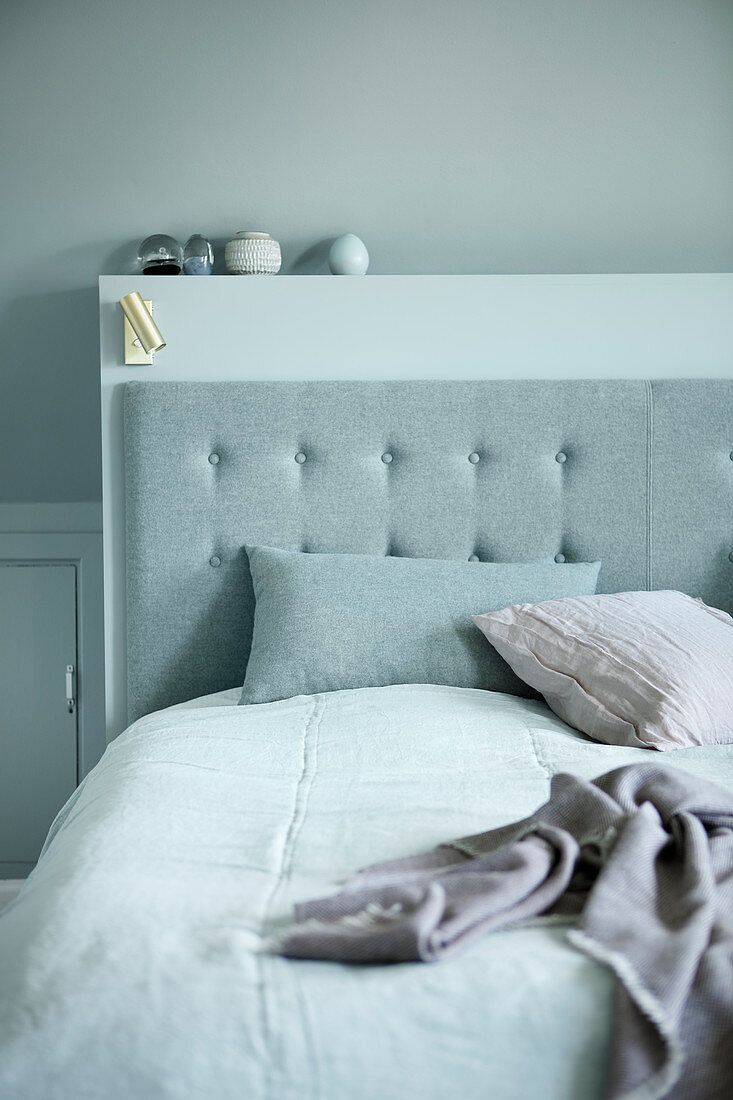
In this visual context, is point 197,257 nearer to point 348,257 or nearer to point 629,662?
point 348,257

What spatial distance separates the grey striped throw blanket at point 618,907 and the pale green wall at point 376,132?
1.79 metres

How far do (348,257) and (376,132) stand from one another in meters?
0.40

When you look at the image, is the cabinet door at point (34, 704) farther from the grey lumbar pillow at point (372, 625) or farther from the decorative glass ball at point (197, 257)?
the decorative glass ball at point (197, 257)

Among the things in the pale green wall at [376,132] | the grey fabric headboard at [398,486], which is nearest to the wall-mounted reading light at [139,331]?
the grey fabric headboard at [398,486]

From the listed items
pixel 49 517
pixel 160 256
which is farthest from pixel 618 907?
pixel 49 517

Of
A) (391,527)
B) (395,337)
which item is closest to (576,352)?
(395,337)

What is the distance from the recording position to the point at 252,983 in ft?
2.92

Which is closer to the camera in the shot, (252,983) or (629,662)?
(252,983)

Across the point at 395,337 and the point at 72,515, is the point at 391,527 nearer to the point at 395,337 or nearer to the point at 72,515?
the point at 395,337

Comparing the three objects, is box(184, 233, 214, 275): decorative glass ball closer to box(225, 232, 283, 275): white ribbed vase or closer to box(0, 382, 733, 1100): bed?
box(225, 232, 283, 275): white ribbed vase

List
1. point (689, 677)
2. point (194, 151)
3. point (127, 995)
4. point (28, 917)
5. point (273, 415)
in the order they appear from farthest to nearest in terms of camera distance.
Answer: point (194, 151) < point (273, 415) < point (689, 677) < point (28, 917) < point (127, 995)

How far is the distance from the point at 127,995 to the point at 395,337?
5.84 feet

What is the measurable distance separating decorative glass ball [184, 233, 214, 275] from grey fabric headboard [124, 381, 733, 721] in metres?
0.31

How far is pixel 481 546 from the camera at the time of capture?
7.75ft
